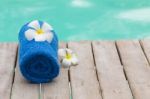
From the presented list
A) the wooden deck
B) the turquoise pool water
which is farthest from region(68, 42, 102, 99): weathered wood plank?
the turquoise pool water

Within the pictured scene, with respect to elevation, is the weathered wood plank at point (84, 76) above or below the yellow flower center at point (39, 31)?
below

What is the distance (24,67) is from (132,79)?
0.68 meters

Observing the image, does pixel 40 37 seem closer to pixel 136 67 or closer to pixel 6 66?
pixel 6 66

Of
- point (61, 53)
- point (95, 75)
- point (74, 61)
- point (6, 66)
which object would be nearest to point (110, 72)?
point (95, 75)

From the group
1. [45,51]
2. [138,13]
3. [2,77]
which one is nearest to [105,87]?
[45,51]

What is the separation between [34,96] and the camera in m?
3.25

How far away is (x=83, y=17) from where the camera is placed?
5.42 m

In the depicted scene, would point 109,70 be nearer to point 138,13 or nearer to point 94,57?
point 94,57

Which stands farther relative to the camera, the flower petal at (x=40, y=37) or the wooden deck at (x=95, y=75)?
the flower petal at (x=40, y=37)

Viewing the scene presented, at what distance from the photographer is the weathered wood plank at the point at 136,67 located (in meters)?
3.30

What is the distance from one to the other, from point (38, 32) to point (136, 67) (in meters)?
0.68

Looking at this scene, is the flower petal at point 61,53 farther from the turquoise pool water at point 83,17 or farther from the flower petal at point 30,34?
the turquoise pool water at point 83,17

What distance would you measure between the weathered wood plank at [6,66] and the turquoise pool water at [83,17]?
129cm

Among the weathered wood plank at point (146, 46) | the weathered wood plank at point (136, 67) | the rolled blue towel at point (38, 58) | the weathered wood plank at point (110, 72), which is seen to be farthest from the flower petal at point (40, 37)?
the weathered wood plank at point (146, 46)
